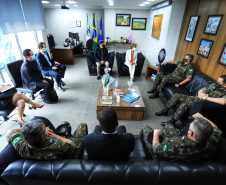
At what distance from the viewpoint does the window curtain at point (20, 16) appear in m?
2.85

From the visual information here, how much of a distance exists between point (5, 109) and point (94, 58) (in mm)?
3134

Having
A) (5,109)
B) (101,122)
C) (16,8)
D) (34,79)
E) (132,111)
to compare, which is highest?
(16,8)

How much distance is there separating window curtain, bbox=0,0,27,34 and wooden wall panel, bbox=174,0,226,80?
456 centimetres

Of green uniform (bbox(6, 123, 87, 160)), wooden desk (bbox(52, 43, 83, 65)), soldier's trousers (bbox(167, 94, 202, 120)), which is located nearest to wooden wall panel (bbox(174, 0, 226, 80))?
soldier's trousers (bbox(167, 94, 202, 120))

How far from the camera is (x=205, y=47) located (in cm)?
294

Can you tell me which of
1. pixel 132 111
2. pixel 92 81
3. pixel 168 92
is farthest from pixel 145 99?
pixel 92 81

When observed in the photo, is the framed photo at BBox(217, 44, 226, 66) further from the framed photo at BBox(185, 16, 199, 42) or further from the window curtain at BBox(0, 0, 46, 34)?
the window curtain at BBox(0, 0, 46, 34)

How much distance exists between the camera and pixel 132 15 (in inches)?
255

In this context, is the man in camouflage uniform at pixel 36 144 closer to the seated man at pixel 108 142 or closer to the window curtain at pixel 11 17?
the seated man at pixel 108 142

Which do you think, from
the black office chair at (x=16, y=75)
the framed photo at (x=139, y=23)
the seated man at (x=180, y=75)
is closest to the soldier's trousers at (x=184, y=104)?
the seated man at (x=180, y=75)

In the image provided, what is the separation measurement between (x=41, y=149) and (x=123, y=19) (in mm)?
7025

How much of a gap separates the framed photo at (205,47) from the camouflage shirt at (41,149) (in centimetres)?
336

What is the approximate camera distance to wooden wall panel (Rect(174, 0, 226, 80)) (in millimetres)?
2553

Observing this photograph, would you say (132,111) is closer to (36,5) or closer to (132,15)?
(36,5)
